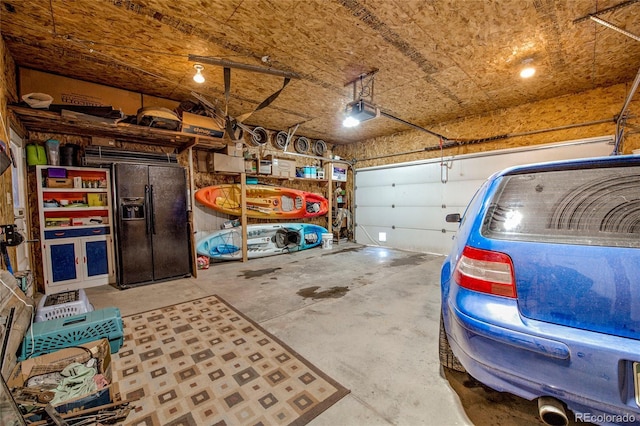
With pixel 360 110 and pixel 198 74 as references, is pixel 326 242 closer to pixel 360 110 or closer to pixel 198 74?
pixel 360 110

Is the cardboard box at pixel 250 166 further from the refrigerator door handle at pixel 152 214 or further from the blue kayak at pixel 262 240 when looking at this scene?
the refrigerator door handle at pixel 152 214

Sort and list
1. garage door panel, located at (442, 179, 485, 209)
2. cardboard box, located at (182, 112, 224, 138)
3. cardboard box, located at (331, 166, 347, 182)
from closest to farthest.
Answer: cardboard box, located at (182, 112, 224, 138)
garage door panel, located at (442, 179, 485, 209)
cardboard box, located at (331, 166, 347, 182)

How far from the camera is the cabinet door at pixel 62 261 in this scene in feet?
11.4

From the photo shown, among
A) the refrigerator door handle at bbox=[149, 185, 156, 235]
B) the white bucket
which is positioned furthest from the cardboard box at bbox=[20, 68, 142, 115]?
the white bucket

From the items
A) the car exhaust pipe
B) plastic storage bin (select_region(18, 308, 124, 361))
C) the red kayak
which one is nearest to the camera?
the car exhaust pipe

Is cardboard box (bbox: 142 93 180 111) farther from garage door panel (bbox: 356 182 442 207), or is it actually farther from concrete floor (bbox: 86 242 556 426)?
garage door panel (bbox: 356 182 442 207)

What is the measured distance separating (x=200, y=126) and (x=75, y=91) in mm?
1646

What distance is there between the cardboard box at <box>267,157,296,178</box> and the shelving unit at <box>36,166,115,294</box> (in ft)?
10.3

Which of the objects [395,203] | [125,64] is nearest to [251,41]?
[125,64]

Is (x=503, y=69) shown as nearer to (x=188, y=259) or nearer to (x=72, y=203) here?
(x=188, y=259)

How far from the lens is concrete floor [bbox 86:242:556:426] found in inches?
57.9

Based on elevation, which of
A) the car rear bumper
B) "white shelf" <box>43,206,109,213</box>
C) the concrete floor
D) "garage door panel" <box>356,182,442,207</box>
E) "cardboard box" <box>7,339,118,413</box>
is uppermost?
"garage door panel" <box>356,182,442,207</box>

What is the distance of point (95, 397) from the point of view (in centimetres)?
143

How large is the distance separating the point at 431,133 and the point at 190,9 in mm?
5079
